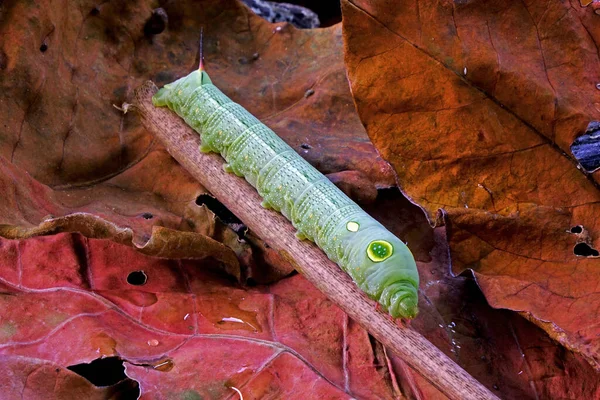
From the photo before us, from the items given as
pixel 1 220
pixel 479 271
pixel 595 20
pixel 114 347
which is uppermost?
pixel 595 20

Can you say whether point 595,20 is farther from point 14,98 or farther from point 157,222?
point 14,98

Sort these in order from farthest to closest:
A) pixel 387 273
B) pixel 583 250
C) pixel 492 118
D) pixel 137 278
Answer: pixel 137 278
pixel 492 118
pixel 583 250
pixel 387 273

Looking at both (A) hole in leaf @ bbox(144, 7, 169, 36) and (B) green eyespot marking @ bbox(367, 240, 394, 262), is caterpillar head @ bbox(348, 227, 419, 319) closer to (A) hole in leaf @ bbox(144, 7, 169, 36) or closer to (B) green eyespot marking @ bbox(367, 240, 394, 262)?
(B) green eyespot marking @ bbox(367, 240, 394, 262)

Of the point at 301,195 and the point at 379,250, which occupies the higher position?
the point at 379,250

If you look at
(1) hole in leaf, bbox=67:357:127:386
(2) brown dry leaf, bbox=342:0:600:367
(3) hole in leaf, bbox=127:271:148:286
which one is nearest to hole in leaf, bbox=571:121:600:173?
(2) brown dry leaf, bbox=342:0:600:367

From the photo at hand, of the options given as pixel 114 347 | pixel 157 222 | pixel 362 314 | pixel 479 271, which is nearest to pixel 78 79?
pixel 157 222

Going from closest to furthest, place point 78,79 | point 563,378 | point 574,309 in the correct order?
point 574,309 < point 563,378 < point 78,79

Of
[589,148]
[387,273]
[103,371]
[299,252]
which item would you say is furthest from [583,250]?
[103,371]

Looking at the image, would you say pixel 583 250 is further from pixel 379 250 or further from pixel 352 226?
pixel 352 226
